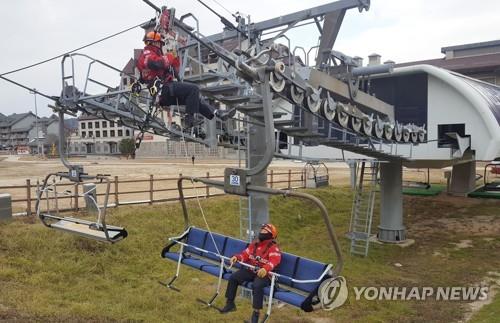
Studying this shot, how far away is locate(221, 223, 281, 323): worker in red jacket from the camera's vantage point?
6183 millimetres

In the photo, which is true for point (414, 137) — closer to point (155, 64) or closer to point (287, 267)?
point (287, 267)

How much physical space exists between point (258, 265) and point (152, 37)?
151 inches

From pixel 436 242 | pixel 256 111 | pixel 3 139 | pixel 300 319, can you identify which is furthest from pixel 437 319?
Result: pixel 3 139

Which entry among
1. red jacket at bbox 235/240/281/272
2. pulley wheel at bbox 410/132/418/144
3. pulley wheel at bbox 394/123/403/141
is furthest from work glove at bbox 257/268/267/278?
pulley wheel at bbox 410/132/418/144

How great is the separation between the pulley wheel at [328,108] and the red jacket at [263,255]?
2.96m

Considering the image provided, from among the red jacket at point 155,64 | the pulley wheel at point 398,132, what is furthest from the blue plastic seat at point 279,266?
the pulley wheel at point 398,132

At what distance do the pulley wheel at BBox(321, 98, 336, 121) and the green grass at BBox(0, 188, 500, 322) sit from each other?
4596 mm

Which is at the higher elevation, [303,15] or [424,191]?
[303,15]

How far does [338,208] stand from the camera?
70.3ft

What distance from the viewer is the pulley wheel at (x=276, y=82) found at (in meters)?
6.27

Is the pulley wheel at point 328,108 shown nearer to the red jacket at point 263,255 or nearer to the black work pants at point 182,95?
the black work pants at point 182,95

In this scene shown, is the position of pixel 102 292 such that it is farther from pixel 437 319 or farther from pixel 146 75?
pixel 437 319

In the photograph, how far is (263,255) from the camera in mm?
6445

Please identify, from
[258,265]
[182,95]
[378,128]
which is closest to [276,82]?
[182,95]
